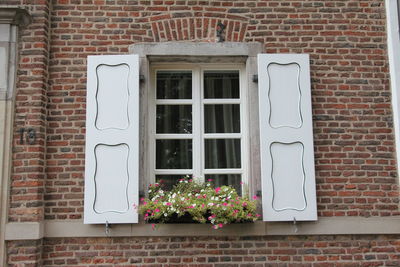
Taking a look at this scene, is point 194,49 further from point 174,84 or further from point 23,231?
point 23,231

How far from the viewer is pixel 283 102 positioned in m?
4.36

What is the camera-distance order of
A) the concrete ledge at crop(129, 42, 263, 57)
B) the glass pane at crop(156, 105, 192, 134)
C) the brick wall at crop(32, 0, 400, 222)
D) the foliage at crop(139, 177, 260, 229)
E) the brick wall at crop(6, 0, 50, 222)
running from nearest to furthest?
the foliage at crop(139, 177, 260, 229)
the brick wall at crop(6, 0, 50, 222)
the brick wall at crop(32, 0, 400, 222)
the concrete ledge at crop(129, 42, 263, 57)
the glass pane at crop(156, 105, 192, 134)

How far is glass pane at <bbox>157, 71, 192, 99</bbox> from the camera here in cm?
468

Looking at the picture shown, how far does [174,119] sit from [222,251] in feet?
5.07

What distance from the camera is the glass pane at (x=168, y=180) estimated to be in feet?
14.7

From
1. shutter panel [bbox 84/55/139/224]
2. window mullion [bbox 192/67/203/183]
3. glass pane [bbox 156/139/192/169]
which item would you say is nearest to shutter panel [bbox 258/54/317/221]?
window mullion [bbox 192/67/203/183]

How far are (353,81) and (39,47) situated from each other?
3.48 m

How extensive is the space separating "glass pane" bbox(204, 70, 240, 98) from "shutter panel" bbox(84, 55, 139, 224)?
85 centimetres

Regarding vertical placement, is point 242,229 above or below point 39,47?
below

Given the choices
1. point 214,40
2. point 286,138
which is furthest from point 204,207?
point 214,40

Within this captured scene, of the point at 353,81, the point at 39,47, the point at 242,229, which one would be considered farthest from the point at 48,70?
the point at 353,81

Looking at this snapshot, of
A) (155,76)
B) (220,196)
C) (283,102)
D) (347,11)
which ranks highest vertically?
(347,11)

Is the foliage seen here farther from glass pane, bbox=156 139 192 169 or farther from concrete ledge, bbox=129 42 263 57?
concrete ledge, bbox=129 42 263 57

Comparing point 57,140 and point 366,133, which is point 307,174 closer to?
point 366,133
